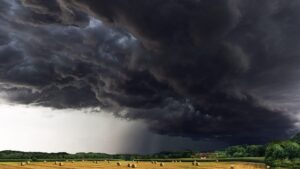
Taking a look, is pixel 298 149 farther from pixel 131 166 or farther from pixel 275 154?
pixel 131 166

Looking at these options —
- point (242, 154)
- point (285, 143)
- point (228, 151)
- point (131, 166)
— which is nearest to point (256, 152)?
point (242, 154)

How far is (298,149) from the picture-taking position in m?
92.5

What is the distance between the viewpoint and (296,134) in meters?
146

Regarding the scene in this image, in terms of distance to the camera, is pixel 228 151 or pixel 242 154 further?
pixel 228 151

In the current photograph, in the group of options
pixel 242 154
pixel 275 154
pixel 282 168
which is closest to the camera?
pixel 282 168

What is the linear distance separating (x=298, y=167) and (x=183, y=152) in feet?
346

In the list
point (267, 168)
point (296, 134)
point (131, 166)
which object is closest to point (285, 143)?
point (267, 168)

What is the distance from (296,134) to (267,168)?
259 feet

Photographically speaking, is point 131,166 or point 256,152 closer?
point 131,166

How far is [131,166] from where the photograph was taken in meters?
64.9

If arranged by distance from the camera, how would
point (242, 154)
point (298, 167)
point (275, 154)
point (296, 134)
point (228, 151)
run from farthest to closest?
point (228, 151), point (242, 154), point (296, 134), point (275, 154), point (298, 167)

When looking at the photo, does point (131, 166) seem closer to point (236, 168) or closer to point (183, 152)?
point (236, 168)

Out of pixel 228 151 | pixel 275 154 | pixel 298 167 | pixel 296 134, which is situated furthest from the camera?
pixel 228 151

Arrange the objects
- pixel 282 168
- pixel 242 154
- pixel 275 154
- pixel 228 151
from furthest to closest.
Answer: pixel 228 151 < pixel 242 154 < pixel 275 154 < pixel 282 168
